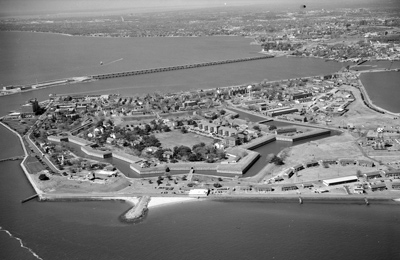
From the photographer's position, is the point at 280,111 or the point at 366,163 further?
the point at 280,111

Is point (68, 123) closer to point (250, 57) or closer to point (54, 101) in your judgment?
point (54, 101)

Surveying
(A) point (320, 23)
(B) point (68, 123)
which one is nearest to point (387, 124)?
(B) point (68, 123)

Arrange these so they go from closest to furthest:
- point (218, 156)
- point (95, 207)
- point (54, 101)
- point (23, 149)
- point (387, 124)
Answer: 1. point (95, 207)
2. point (218, 156)
3. point (23, 149)
4. point (387, 124)
5. point (54, 101)

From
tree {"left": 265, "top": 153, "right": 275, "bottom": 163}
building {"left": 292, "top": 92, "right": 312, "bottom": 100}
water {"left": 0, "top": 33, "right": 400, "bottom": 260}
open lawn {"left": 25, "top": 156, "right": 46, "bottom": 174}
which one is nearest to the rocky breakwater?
water {"left": 0, "top": 33, "right": 400, "bottom": 260}

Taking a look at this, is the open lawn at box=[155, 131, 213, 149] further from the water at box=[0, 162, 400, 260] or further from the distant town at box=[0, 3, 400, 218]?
the water at box=[0, 162, 400, 260]

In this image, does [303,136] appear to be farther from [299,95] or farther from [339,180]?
[299,95]

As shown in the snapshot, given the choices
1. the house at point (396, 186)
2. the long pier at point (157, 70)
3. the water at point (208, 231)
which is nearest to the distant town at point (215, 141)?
the house at point (396, 186)

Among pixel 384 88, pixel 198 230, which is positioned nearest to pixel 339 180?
pixel 198 230
